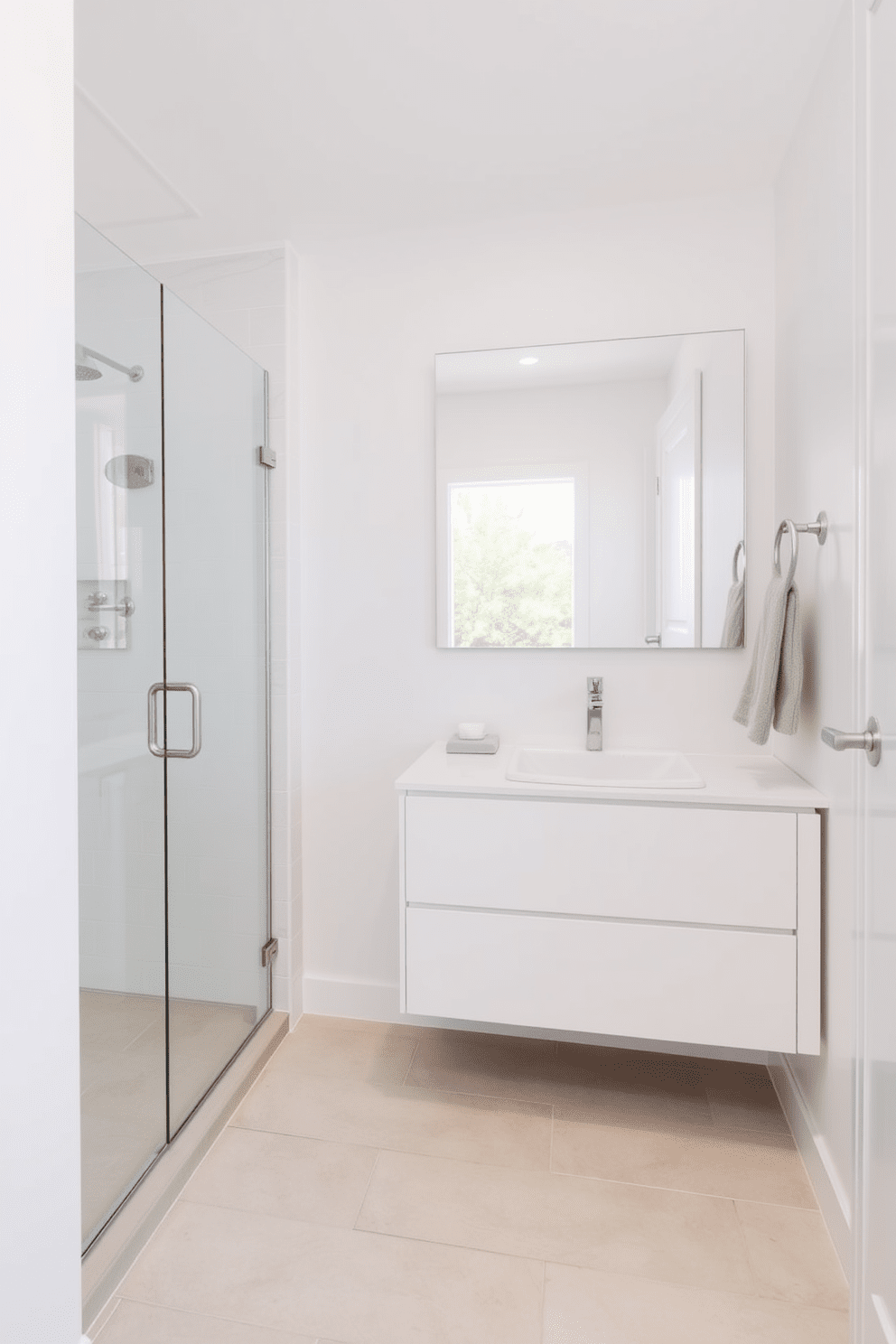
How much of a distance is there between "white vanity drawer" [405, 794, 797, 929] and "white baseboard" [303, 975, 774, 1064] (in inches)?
24.5

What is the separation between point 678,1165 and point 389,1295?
0.72 meters

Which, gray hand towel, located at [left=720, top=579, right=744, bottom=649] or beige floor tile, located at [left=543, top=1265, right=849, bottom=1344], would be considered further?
gray hand towel, located at [left=720, top=579, right=744, bottom=649]

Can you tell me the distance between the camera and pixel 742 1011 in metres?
1.69

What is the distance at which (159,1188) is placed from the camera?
1545mm

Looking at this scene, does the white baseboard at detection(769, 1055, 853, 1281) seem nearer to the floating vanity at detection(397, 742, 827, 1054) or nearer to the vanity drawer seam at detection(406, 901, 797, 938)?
the floating vanity at detection(397, 742, 827, 1054)

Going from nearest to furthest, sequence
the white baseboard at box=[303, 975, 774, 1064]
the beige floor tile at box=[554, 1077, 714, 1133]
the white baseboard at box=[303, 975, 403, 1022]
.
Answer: the beige floor tile at box=[554, 1077, 714, 1133] < the white baseboard at box=[303, 975, 774, 1064] < the white baseboard at box=[303, 975, 403, 1022]

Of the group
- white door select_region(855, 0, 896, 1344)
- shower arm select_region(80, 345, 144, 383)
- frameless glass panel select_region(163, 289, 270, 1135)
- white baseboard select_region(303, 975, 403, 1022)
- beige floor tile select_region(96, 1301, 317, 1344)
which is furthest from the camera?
white baseboard select_region(303, 975, 403, 1022)

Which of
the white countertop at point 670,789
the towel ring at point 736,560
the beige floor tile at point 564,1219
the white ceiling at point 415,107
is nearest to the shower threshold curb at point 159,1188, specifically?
the beige floor tile at point 564,1219

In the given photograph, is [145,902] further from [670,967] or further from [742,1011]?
[742,1011]

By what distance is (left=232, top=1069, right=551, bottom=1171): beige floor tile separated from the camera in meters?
1.76

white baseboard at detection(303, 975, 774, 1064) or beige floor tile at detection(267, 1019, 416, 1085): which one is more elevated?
white baseboard at detection(303, 975, 774, 1064)

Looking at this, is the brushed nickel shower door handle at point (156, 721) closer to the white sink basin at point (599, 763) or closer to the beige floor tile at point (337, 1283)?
the white sink basin at point (599, 763)

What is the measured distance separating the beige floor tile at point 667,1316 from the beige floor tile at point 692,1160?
0.90ft

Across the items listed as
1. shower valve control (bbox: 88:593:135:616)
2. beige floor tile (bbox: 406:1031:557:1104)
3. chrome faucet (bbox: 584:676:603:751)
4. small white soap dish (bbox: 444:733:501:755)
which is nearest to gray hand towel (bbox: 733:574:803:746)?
chrome faucet (bbox: 584:676:603:751)
